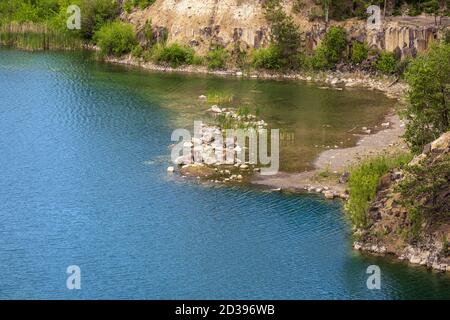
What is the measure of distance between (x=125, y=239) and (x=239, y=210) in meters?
8.92

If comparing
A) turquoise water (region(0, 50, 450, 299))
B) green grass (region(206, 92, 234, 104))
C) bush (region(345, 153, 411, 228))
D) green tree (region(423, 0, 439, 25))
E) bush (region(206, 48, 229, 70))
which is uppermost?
green tree (region(423, 0, 439, 25))

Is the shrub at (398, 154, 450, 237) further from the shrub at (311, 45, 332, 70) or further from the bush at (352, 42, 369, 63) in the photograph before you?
the shrub at (311, 45, 332, 70)

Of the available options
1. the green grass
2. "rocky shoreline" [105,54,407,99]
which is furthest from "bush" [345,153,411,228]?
"rocky shoreline" [105,54,407,99]

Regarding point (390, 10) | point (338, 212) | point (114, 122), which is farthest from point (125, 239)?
point (390, 10)

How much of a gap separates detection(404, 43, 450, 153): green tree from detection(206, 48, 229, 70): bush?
4826 cm

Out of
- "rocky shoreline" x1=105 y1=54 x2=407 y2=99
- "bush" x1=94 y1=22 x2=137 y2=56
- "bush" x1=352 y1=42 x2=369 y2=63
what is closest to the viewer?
"rocky shoreline" x1=105 y1=54 x2=407 y2=99

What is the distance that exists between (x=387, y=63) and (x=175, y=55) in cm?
2494

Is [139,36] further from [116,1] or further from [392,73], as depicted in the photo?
[392,73]

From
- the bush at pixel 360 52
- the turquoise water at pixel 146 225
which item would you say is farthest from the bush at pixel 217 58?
the turquoise water at pixel 146 225

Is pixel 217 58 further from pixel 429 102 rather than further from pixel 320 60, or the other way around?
pixel 429 102

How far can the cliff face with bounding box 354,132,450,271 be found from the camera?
55406 millimetres

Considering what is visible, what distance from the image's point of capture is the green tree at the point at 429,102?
216 feet

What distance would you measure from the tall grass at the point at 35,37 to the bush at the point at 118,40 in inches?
313

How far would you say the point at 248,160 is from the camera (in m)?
75.6
